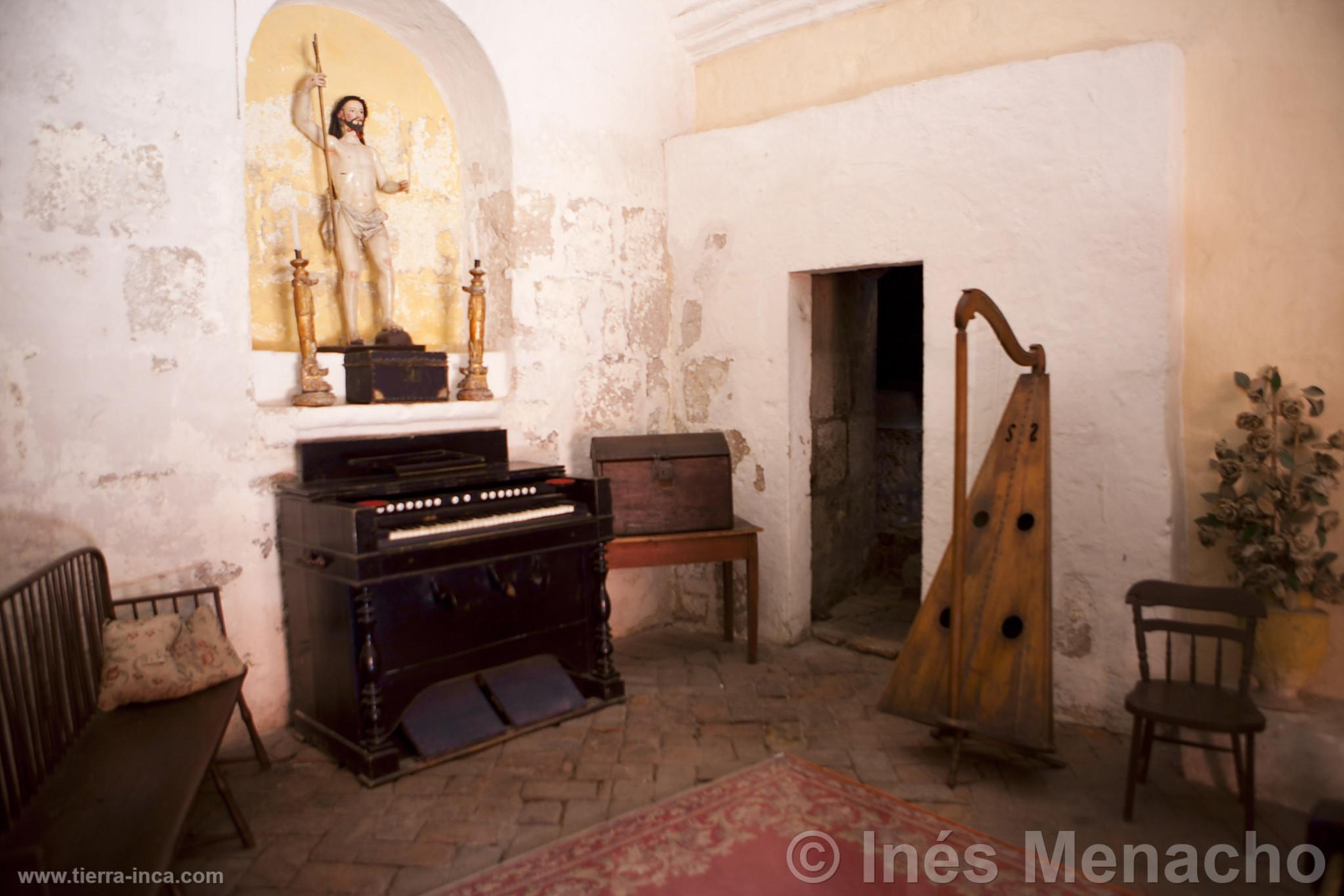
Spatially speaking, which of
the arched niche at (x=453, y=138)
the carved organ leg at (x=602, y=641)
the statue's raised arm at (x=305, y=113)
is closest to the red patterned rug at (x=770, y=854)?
the carved organ leg at (x=602, y=641)

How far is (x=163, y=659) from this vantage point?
282cm

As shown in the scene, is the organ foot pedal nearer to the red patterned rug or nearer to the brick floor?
the brick floor

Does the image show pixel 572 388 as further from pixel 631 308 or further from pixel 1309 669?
pixel 1309 669

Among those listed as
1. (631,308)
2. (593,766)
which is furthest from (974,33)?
(593,766)

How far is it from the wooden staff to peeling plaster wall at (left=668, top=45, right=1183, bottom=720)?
6.85ft

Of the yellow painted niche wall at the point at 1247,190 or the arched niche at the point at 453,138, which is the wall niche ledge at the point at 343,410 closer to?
the arched niche at the point at 453,138

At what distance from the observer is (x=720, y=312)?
5004 millimetres

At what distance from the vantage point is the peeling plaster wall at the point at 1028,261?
3.62 meters

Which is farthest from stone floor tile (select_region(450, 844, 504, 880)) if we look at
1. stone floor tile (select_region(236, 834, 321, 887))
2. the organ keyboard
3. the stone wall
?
the stone wall

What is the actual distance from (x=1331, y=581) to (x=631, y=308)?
348 cm

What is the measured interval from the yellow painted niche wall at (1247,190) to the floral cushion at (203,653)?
136 inches

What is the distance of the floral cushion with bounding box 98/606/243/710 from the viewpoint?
2.75 metres

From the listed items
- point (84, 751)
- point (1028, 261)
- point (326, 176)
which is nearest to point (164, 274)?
point (326, 176)

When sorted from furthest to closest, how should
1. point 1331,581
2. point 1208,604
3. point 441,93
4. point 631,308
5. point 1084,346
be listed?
point 631,308 → point 441,93 → point 1084,346 → point 1331,581 → point 1208,604
